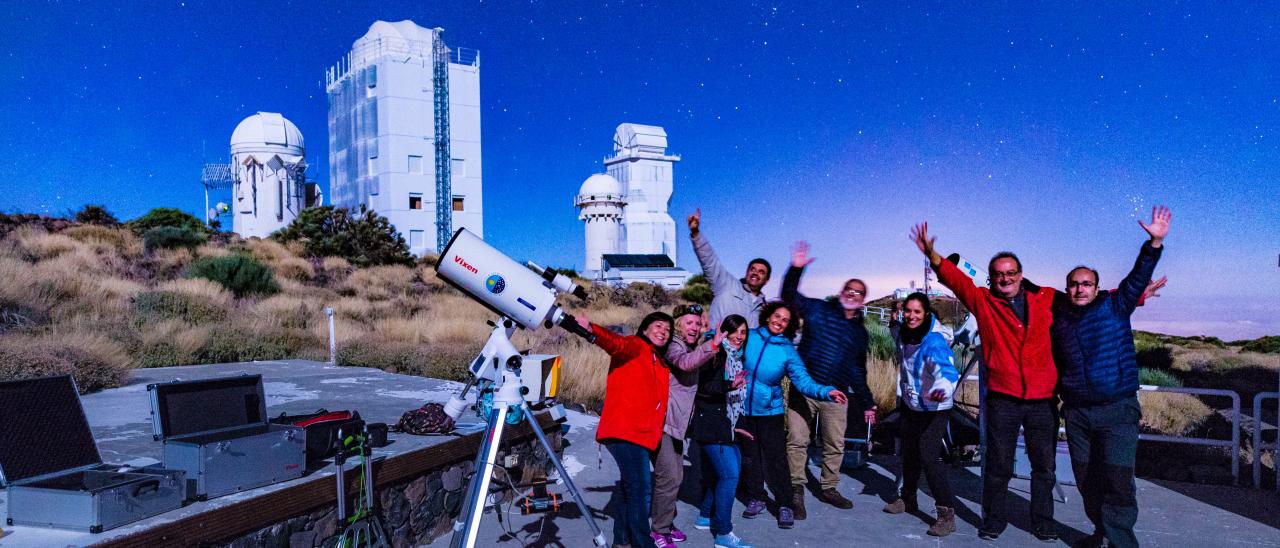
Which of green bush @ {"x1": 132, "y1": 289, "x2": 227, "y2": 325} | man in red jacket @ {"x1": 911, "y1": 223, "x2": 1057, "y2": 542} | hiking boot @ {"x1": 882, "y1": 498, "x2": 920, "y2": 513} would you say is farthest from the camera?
green bush @ {"x1": 132, "y1": 289, "x2": 227, "y2": 325}

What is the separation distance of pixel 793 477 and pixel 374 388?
4635mm

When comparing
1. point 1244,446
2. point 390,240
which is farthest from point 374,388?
point 390,240

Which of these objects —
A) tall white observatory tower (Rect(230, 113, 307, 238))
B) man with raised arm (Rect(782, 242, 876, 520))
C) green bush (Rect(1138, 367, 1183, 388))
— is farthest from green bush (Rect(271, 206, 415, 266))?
man with raised arm (Rect(782, 242, 876, 520))

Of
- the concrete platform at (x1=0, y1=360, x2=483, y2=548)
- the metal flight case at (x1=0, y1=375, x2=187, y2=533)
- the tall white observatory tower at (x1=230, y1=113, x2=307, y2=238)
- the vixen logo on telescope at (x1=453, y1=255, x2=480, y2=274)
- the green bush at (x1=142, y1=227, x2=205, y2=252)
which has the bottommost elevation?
the concrete platform at (x1=0, y1=360, x2=483, y2=548)

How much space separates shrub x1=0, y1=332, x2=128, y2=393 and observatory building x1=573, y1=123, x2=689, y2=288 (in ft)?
123

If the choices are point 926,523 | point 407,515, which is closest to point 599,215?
point 926,523

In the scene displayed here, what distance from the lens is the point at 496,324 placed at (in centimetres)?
396

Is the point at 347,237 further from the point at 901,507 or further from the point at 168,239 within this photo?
the point at 901,507

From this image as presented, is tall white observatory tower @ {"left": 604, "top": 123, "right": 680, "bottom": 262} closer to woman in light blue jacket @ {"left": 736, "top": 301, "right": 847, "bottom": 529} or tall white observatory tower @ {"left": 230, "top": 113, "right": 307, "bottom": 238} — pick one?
tall white observatory tower @ {"left": 230, "top": 113, "right": 307, "bottom": 238}

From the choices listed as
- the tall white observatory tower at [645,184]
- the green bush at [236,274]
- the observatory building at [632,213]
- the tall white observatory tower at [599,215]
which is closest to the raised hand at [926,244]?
the green bush at [236,274]

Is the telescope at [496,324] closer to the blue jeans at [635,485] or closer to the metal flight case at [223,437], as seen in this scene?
the blue jeans at [635,485]

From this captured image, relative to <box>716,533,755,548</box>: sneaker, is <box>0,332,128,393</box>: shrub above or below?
above

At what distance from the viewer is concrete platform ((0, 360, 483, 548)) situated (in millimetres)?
3375

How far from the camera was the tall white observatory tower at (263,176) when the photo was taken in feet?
139
